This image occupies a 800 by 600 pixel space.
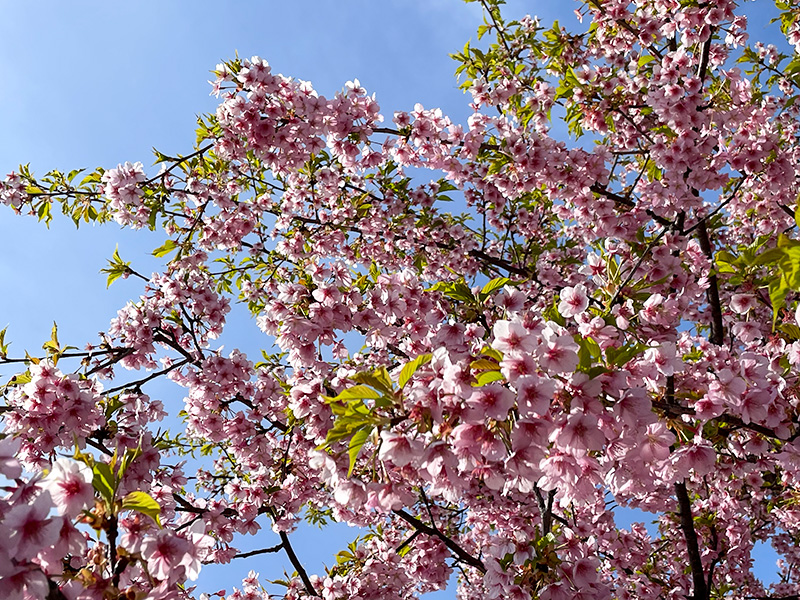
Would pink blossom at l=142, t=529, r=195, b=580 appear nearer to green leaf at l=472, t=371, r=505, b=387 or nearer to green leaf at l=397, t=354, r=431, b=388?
green leaf at l=397, t=354, r=431, b=388

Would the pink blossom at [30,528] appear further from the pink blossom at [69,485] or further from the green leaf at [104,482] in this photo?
the green leaf at [104,482]

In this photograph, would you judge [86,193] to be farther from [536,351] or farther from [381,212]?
[536,351]

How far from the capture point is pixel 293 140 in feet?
16.5


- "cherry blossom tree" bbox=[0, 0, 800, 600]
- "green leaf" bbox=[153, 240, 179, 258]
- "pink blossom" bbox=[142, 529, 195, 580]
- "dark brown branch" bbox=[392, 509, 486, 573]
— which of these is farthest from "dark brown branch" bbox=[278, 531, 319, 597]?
"pink blossom" bbox=[142, 529, 195, 580]

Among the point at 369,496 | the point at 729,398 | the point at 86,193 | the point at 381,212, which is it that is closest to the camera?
the point at 369,496

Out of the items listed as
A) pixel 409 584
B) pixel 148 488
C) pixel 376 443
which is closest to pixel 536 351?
pixel 376 443

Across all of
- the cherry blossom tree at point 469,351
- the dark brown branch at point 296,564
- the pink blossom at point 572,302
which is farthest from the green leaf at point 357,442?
the dark brown branch at point 296,564

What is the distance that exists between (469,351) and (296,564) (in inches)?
140

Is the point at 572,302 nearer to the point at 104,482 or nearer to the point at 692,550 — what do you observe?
the point at 104,482

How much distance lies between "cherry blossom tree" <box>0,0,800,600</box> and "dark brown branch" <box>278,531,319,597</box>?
26mm

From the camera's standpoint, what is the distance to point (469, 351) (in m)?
2.96

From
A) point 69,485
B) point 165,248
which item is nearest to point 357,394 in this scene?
point 69,485

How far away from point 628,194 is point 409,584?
481 cm

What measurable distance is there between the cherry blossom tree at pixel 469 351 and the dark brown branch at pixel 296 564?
26mm
